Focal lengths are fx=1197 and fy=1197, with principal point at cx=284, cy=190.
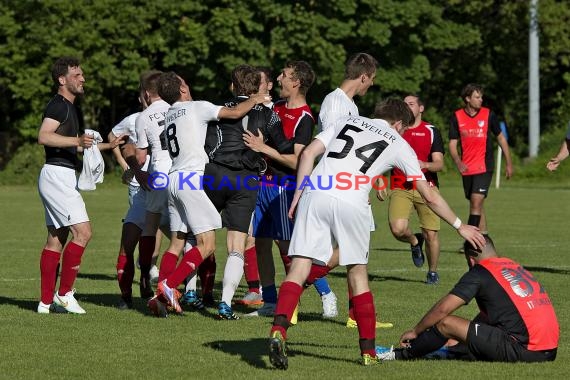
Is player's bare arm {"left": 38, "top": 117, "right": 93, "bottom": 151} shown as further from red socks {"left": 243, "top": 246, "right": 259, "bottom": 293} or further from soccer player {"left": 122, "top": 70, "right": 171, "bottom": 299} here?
red socks {"left": 243, "top": 246, "right": 259, "bottom": 293}

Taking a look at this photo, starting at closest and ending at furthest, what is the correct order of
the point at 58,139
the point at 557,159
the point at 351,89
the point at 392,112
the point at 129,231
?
1. the point at 392,112
2. the point at 351,89
3. the point at 58,139
4. the point at 129,231
5. the point at 557,159

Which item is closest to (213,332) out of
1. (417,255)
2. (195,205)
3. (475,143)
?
(195,205)

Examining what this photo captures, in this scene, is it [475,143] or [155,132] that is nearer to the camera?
[155,132]

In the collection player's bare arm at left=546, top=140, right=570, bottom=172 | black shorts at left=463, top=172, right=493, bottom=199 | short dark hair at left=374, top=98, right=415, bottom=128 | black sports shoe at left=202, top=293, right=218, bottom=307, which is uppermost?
short dark hair at left=374, top=98, right=415, bottom=128

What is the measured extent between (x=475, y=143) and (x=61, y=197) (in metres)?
7.73

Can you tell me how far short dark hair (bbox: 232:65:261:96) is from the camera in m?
10.8

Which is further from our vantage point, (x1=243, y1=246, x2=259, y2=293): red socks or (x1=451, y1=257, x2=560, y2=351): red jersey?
(x1=243, y1=246, x2=259, y2=293): red socks

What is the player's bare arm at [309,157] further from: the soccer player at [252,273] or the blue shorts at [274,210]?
the soccer player at [252,273]

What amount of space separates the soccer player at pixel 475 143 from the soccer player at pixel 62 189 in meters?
6.94

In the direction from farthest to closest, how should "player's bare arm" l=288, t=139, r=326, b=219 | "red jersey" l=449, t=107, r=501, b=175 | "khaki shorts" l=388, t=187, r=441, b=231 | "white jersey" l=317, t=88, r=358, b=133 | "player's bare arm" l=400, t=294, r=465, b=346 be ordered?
"red jersey" l=449, t=107, r=501, b=175 < "khaki shorts" l=388, t=187, r=441, b=231 < "white jersey" l=317, t=88, r=358, b=133 < "player's bare arm" l=288, t=139, r=326, b=219 < "player's bare arm" l=400, t=294, r=465, b=346

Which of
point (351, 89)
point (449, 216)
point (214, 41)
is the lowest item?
point (449, 216)

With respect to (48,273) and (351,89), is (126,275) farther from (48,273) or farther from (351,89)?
(351,89)

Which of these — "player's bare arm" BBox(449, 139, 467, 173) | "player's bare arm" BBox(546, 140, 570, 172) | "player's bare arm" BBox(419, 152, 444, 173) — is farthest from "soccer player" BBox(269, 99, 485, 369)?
"player's bare arm" BBox(449, 139, 467, 173)

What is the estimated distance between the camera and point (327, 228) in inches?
333
